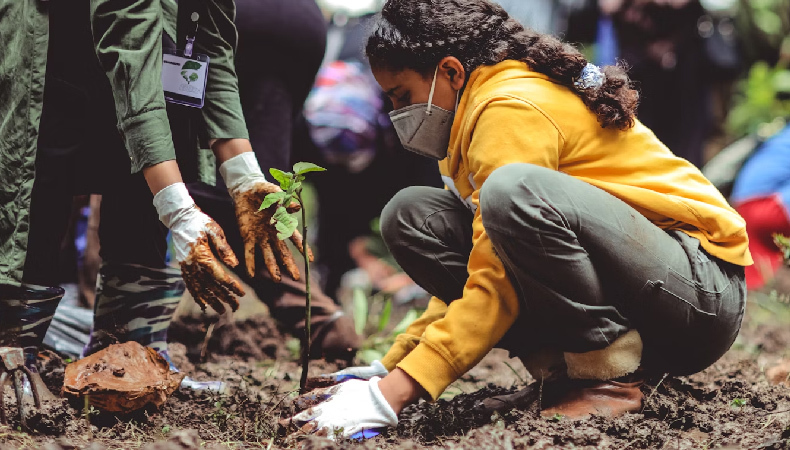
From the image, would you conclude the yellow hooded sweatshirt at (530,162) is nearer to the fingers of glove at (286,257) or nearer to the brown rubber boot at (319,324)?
the fingers of glove at (286,257)

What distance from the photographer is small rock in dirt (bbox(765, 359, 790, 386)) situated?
7.25 feet

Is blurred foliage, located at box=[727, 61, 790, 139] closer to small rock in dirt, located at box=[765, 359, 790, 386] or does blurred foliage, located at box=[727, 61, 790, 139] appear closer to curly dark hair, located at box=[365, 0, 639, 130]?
small rock in dirt, located at box=[765, 359, 790, 386]

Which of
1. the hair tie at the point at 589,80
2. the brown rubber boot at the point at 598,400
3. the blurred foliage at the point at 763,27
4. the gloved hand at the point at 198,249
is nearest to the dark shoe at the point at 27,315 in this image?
the gloved hand at the point at 198,249

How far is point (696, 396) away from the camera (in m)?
1.98

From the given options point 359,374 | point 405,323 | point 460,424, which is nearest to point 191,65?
point 359,374

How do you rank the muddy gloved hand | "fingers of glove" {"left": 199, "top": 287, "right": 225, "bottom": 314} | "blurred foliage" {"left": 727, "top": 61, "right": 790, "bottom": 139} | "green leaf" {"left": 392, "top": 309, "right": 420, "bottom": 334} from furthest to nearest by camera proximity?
1. "blurred foliage" {"left": 727, "top": 61, "right": 790, "bottom": 139}
2. "green leaf" {"left": 392, "top": 309, "right": 420, "bottom": 334}
3. the muddy gloved hand
4. "fingers of glove" {"left": 199, "top": 287, "right": 225, "bottom": 314}

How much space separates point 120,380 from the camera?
1.75 m

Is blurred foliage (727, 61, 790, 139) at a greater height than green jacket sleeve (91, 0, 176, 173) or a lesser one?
lesser

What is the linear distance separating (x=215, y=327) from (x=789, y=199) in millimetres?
2921

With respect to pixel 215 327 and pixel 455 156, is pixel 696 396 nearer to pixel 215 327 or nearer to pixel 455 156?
pixel 455 156

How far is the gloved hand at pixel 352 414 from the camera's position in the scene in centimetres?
163

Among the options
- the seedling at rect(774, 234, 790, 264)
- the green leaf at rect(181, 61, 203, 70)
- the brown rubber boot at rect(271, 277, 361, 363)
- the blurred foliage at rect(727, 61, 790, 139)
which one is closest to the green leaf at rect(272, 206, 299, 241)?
the green leaf at rect(181, 61, 203, 70)

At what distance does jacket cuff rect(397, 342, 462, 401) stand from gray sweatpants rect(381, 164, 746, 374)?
0.80ft

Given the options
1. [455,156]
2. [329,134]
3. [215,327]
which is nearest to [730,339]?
[455,156]
